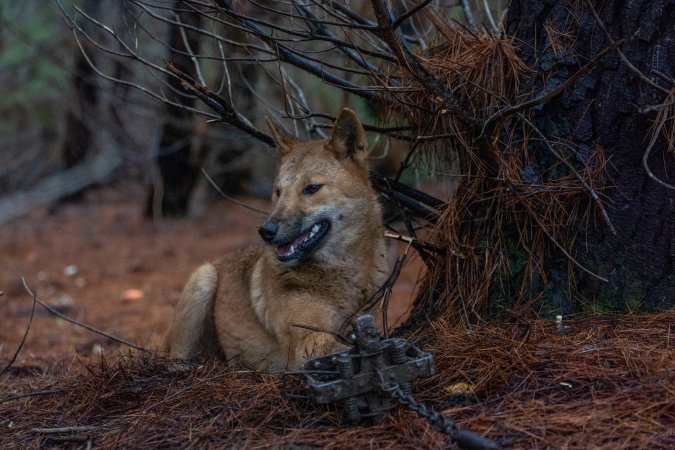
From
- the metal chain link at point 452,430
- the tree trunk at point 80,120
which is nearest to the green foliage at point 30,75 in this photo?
the tree trunk at point 80,120

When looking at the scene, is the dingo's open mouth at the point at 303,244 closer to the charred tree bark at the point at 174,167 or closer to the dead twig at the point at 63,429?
the dead twig at the point at 63,429

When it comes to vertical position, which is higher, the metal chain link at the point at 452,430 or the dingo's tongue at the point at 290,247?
the dingo's tongue at the point at 290,247

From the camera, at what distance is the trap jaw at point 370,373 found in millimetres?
3363

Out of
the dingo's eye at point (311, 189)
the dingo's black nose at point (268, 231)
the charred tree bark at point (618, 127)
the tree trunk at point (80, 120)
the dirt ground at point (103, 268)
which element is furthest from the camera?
the tree trunk at point (80, 120)

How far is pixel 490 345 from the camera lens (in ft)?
12.9

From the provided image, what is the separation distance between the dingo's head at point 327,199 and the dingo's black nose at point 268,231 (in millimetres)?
39

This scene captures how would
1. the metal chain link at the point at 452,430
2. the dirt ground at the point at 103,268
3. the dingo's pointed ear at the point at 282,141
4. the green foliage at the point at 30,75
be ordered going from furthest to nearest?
the green foliage at the point at 30,75 < the dirt ground at the point at 103,268 < the dingo's pointed ear at the point at 282,141 < the metal chain link at the point at 452,430

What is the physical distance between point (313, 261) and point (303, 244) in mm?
150

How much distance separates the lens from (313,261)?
16.5ft

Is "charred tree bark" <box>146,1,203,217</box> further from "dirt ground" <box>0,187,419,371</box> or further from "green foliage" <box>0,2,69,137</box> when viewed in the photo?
"green foliage" <box>0,2,69,137</box>

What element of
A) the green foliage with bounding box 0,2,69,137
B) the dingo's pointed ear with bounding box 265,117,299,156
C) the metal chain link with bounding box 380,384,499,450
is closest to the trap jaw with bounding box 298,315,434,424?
the metal chain link with bounding box 380,384,499,450

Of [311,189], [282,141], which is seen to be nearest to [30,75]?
[282,141]

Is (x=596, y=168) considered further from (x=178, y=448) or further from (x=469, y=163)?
(x=178, y=448)

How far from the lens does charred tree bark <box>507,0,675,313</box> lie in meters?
4.02
